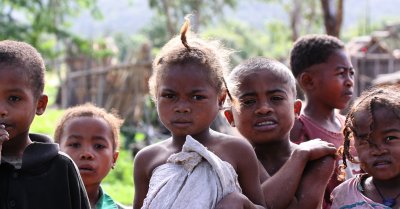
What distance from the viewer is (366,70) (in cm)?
2042

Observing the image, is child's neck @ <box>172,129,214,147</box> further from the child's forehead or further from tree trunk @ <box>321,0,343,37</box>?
tree trunk @ <box>321,0,343,37</box>

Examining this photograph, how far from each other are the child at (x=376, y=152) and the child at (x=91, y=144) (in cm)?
132

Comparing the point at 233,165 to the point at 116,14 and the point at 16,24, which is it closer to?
the point at 16,24

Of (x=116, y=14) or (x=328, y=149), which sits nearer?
(x=328, y=149)

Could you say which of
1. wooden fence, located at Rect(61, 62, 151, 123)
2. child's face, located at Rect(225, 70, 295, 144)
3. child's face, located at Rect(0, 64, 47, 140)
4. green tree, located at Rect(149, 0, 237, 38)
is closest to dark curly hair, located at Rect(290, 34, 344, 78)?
child's face, located at Rect(225, 70, 295, 144)

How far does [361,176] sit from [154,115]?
14.3 m

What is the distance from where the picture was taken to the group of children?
8.78 ft

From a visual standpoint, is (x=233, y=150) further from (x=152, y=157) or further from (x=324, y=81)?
(x=324, y=81)

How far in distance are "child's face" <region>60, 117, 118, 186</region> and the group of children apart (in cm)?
2

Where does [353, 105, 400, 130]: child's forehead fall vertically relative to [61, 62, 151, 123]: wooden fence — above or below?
above

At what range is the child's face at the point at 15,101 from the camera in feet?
8.88

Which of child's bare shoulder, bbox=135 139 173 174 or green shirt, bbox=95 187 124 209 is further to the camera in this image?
green shirt, bbox=95 187 124 209

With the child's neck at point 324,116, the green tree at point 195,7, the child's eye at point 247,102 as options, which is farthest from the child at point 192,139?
the green tree at point 195,7

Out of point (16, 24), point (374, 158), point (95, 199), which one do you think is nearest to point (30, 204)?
point (95, 199)
